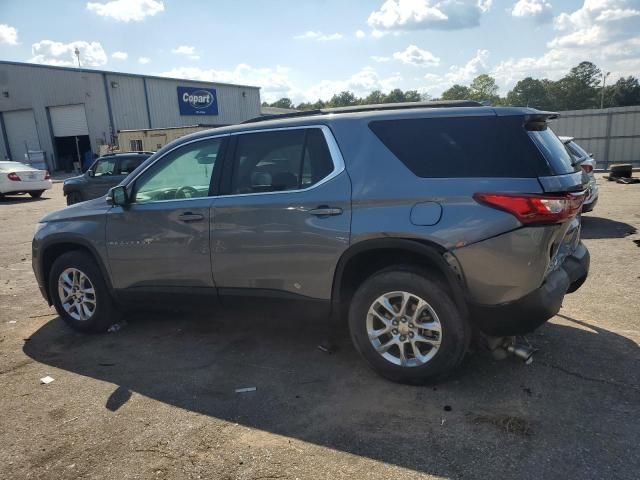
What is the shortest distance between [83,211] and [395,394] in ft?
11.0

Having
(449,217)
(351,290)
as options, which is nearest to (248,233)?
(351,290)

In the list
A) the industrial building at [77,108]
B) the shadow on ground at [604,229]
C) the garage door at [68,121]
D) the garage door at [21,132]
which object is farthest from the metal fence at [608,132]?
the garage door at [21,132]

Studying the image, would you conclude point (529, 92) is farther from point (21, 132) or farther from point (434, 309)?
point (434, 309)

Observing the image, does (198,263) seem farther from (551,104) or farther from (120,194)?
(551,104)

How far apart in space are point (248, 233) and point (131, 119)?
117 ft

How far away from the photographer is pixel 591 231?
28.4 feet

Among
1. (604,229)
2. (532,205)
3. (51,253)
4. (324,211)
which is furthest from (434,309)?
(604,229)

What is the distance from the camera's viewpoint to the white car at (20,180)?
60.0ft

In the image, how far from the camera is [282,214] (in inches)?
149

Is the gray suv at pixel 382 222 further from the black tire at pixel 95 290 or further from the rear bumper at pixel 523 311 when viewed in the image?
the black tire at pixel 95 290

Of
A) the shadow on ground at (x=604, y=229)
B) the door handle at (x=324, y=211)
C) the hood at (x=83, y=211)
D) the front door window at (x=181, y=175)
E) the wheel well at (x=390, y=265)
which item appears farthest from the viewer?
the shadow on ground at (x=604, y=229)

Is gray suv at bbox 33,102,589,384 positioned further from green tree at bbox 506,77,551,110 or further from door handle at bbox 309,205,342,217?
green tree at bbox 506,77,551,110

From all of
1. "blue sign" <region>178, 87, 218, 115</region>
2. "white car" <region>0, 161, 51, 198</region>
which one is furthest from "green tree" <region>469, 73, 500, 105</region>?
"white car" <region>0, 161, 51, 198</region>

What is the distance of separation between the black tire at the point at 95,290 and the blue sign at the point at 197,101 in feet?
121
